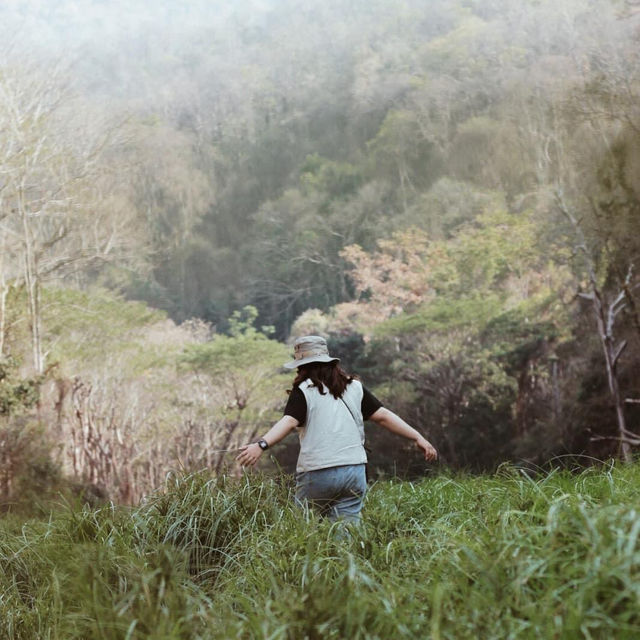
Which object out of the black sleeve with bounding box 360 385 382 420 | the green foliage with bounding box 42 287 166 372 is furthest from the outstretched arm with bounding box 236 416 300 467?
the green foliage with bounding box 42 287 166 372

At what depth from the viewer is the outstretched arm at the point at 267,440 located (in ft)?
11.6

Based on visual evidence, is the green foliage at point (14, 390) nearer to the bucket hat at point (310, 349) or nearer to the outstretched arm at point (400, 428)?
the bucket hat at point (310, 349)

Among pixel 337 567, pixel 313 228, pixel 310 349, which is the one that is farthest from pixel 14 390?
pixel 337 567

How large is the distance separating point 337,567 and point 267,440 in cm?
101

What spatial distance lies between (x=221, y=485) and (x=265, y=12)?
1855 centimetres

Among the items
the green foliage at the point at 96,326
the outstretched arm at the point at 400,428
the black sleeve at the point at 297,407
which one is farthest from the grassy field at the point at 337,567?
the green foliage at the point at 96,326

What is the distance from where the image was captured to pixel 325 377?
3867mm

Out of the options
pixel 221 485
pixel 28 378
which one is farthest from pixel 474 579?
pixel 28 378

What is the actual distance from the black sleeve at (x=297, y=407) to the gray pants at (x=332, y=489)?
255 mm

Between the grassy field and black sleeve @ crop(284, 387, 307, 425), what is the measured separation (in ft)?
1.24

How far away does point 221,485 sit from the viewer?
12.8 feet

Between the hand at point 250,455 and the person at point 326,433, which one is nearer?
the hand at point 250,455

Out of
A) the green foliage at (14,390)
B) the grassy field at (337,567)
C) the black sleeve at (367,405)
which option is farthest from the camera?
the green foliage at (14,390)

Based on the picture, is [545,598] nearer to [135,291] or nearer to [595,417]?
[595,417]
